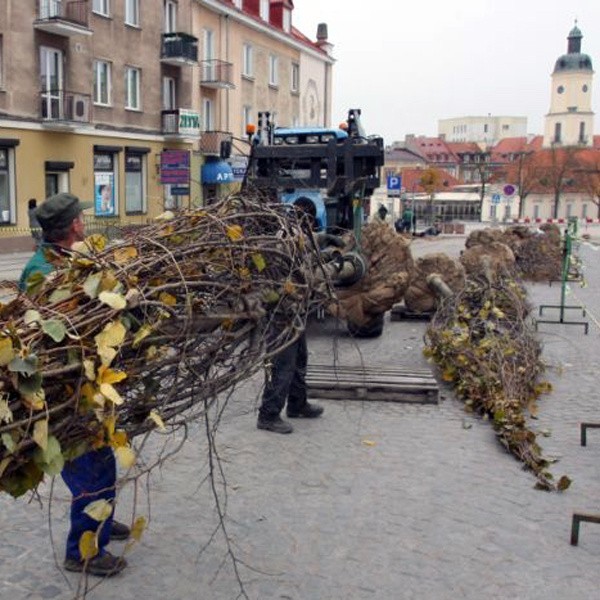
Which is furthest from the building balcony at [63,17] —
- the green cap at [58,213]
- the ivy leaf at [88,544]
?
the ivy leaf at [88,544]

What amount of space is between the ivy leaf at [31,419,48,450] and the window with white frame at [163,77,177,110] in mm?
29901

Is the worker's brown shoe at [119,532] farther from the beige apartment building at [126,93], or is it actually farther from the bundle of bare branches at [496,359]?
the beige apartment building at [126,93]

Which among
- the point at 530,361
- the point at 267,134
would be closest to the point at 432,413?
the point at 530,361

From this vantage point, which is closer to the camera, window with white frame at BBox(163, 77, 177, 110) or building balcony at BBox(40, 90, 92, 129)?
building balcony at BBox(40, 90, 92, 129)

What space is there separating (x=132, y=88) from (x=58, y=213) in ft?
86.1

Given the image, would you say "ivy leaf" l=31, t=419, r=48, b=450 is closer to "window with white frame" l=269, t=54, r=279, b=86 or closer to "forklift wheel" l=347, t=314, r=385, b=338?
"forklift wheel" l=347, t=314, r=385, b=338

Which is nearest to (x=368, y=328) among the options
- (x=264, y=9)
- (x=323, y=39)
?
(x=264, y=9)

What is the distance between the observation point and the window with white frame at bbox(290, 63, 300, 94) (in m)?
41.3

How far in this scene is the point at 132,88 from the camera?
2886 centimetres

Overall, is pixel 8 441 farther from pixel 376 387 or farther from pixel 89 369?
pixel 376 387

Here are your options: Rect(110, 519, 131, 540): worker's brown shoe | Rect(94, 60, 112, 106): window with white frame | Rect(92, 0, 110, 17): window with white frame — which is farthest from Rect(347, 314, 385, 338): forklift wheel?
Rect(92, 0, 110, 17): window with white frame

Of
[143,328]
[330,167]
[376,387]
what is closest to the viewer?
[143,328]

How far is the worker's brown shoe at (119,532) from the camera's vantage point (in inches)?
172

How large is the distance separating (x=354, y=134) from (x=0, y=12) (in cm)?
1572
